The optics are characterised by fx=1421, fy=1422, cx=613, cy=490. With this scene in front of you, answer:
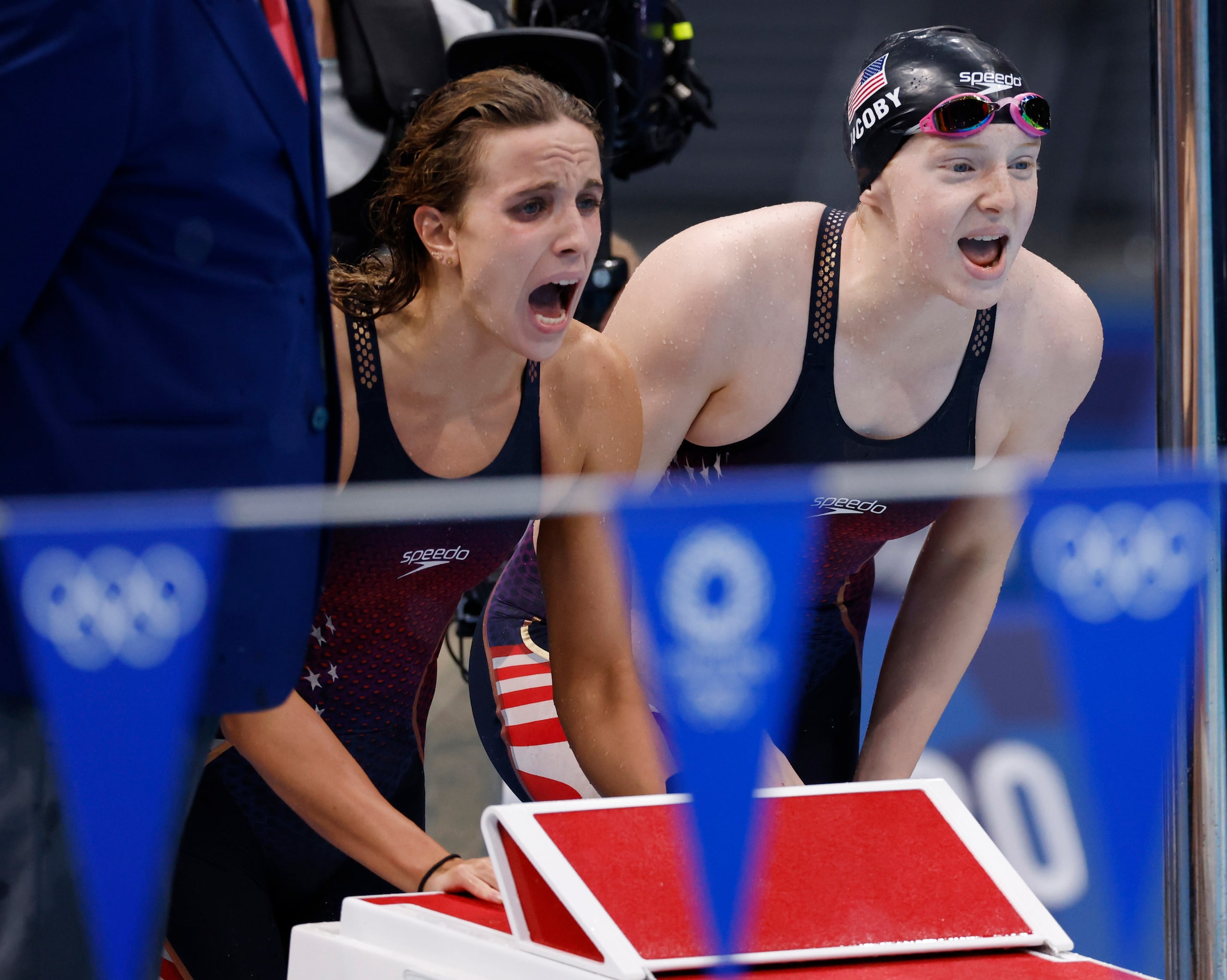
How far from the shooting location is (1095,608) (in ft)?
4.55

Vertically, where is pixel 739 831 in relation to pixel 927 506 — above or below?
below

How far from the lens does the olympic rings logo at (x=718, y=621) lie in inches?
47.4

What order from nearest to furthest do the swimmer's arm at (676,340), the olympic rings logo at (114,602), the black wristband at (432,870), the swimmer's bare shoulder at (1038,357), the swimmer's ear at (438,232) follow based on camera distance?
the olympic rings logo at (114,602) < the black wristband at (432,870) < the swimmer's ear at (438,232) < the swimmer's arm at (676,340) < the swimmer's bare shoulder at (1038,357)

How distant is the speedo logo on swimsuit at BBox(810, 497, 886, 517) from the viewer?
213 cm

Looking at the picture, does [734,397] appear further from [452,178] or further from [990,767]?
[990,767]

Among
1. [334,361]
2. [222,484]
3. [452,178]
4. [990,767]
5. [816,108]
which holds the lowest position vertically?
[990,767]

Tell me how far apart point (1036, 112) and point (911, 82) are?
175 millimetres

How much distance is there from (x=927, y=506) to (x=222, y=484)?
50.1 inches

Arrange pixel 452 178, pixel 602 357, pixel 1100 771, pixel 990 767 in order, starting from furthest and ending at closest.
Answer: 1. pixel 990 767
2. pixel 602 357
3. pixel 452 178
4. pixel 1100 771

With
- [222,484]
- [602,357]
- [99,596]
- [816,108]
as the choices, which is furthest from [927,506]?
[816,108]

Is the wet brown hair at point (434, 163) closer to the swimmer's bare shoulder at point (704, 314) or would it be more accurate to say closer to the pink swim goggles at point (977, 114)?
the swimmer's bare shoulder at point (704, 314)

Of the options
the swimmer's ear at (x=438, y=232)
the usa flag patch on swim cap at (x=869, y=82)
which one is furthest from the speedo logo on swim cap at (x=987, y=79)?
the swimmer's ear at (x=438, y=232)

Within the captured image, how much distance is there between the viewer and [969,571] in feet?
7.59

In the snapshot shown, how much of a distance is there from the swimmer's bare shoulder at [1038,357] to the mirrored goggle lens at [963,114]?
1.18ft
